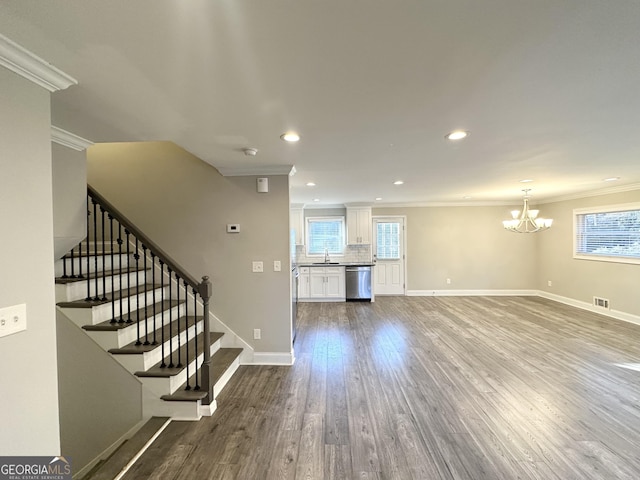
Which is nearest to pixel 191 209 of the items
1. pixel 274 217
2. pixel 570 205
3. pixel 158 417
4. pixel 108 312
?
pixel 274 217

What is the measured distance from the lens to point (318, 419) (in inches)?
89.0

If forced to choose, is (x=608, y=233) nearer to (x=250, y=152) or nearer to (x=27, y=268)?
(x=250, y=152)

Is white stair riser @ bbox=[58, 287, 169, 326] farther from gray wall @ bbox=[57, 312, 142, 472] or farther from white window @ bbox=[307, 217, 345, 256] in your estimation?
white window @ bbox=[307, 217, 345, 256]

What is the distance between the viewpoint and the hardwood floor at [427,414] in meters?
1.79

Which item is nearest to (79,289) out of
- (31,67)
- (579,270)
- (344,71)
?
(31,67)

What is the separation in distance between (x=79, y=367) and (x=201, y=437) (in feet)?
4.21

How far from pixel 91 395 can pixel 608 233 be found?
26.2 ft

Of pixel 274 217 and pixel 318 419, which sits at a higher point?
pixel 274 217

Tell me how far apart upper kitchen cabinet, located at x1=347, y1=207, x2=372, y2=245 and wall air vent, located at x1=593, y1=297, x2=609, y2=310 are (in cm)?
457

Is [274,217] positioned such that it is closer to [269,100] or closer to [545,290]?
[269,100]

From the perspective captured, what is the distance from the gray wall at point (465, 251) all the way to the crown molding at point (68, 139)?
245 inches

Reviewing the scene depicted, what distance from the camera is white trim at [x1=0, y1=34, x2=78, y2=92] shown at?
1138 millimetres

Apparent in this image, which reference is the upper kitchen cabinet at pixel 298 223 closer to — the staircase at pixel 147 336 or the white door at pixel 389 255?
the white door at pixel 389 255

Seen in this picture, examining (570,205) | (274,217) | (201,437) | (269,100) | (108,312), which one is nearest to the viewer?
(269,100)
